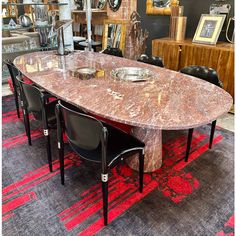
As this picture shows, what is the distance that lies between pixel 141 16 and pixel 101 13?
4.55ft

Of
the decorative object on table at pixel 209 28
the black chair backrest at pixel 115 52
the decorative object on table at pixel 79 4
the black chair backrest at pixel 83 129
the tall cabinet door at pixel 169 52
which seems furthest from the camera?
the decorative object on table at pixel 79 4

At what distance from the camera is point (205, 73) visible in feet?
7.00

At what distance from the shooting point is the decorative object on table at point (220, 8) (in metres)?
3.12

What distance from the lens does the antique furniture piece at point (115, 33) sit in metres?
4.48

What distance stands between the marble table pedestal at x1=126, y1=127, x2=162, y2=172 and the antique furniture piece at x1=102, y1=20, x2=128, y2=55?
118 inches

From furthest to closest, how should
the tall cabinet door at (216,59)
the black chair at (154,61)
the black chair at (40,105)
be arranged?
1. the tall cabinet door at (216,59)
2. the black chair at (154,61)
3. the black chair at (40,105)

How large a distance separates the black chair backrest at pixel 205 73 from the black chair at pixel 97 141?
3.29 ft

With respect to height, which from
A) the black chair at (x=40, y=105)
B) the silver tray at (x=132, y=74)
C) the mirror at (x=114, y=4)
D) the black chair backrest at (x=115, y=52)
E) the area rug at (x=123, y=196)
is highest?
the mirror at (x=114, y=4)

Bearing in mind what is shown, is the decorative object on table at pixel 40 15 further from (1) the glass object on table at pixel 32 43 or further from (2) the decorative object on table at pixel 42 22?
(1) the glass object on table at pixel 32 43

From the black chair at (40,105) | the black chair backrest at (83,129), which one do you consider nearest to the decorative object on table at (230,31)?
the black chair at (40,105)

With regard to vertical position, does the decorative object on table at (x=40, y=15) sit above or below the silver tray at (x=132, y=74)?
above

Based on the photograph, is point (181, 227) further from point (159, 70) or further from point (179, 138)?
point (159, 70)

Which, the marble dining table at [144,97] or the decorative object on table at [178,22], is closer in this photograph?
the marble dining table at [144,97]

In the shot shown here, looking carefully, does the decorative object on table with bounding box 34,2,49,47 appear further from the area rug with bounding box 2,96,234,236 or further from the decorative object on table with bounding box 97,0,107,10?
the area rug with bounding box 2,96,234,236
